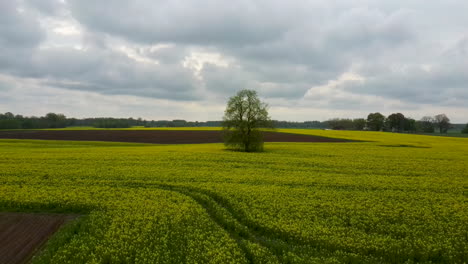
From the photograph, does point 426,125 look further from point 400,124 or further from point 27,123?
point 27,123

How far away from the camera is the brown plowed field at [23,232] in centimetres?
1245

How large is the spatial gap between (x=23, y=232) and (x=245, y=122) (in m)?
38.3

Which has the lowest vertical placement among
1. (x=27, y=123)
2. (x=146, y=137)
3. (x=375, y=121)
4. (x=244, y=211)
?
(x=244, y=211)

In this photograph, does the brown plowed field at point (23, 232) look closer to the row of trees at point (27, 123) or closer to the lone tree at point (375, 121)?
the row of trees at point (27, 123)

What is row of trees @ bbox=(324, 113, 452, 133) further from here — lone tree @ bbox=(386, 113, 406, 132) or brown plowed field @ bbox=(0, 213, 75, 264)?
brown plowed field @ bbox=(0, 213, 75, 264)

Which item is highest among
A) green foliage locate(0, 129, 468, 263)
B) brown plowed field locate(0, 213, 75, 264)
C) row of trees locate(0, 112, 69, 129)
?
row of trees locate(0, 112, 69, 129)

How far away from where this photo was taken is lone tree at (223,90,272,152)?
49.2 meters

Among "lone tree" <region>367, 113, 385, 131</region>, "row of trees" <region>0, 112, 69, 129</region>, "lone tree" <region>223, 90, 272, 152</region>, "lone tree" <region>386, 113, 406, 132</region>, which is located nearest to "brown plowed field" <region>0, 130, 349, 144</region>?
"lone tree" <region>223, 90, 272, 152</region>

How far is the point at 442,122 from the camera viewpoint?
15600 centimetres

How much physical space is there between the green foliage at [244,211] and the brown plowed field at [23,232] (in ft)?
3.07

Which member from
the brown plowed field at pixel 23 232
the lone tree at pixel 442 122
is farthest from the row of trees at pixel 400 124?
the brown plowed field at pixel 23 232

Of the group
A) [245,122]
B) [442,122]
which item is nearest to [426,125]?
[442,122]

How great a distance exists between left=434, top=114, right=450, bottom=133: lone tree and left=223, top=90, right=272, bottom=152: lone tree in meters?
156

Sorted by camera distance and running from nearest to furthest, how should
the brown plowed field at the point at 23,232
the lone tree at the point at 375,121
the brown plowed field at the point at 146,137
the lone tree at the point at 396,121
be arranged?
1. the brown plowed field at the point at 23,232
2. the brown plowed field at the point at 146,137
3. the lone tree at the point at 396,121
4. the lone tree at the point at 375,121
